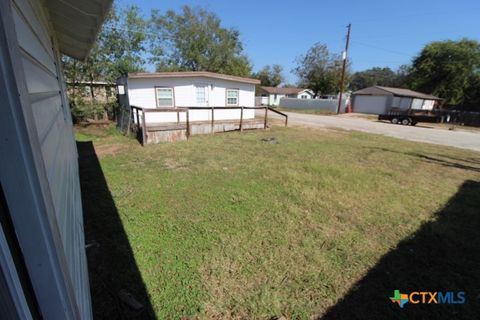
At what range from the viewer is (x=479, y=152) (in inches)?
374

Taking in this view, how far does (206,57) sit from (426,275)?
26920 mm

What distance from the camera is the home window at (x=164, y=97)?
1141cm

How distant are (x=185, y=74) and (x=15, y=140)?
11.7 meters

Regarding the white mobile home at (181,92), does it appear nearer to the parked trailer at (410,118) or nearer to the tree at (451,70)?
the parked trailer at (410,118)

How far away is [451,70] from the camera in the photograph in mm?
29547

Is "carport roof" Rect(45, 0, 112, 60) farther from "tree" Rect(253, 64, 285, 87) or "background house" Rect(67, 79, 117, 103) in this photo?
"tree" Rect(253, 64, 285, 87)

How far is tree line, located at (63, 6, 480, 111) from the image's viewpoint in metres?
12.9

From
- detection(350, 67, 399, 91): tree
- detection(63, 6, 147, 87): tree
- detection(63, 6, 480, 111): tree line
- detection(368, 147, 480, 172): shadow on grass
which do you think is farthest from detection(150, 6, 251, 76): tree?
detection(350, 67, 399, 91): tree

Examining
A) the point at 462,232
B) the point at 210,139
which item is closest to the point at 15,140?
the point at 462,232

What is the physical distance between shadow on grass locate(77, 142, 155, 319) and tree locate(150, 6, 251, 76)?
24.0 meters

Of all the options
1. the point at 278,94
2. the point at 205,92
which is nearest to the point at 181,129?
the point at 205,92

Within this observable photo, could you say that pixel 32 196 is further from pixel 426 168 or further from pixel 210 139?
pixel 210 139

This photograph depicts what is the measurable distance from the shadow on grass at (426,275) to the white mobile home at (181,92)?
8.69 m

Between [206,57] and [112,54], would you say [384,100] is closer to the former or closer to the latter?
[206,57]
